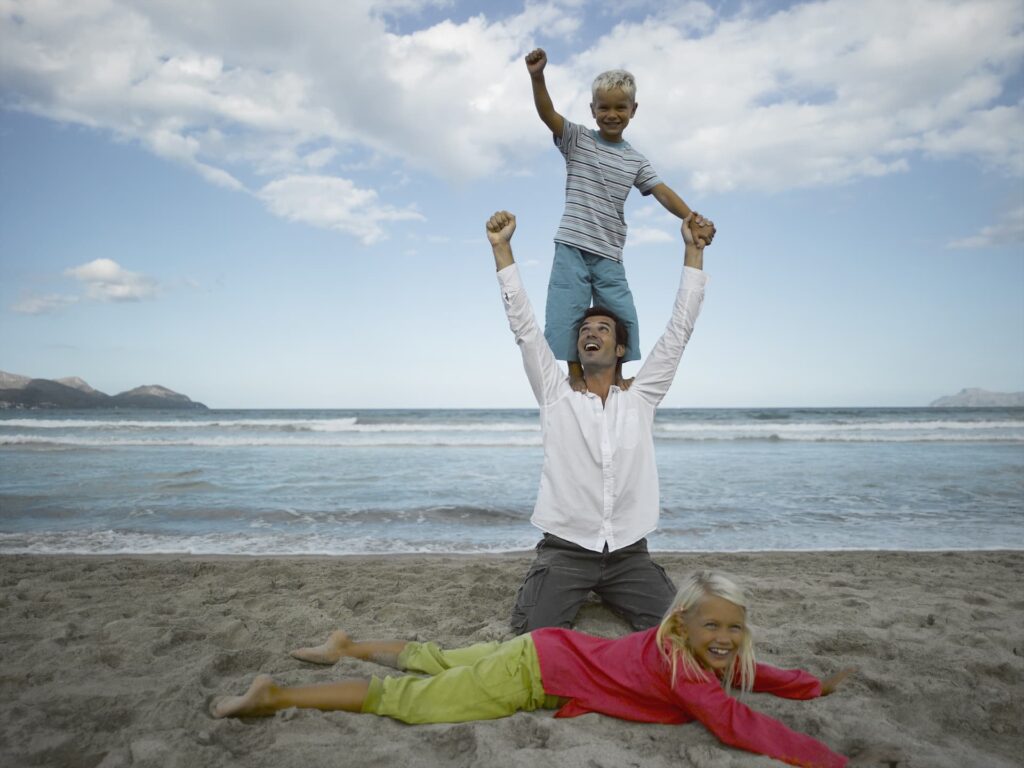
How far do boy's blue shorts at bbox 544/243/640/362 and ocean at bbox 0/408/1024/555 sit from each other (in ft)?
11.2

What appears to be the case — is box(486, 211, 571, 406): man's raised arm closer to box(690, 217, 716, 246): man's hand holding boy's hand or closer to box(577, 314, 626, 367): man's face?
box(577, 314, 626, 367): man's face

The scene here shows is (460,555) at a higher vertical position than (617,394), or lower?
lower

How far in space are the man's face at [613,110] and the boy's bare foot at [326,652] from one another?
10.9 ft

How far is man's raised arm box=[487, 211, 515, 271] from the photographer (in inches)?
133

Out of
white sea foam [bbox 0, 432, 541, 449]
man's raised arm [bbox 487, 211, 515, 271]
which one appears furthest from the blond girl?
white sea foam [bbox 0, 432, 541, 449]

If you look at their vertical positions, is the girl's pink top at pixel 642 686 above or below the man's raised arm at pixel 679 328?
below

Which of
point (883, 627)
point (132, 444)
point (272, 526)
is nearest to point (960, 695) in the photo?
point (883, 627)

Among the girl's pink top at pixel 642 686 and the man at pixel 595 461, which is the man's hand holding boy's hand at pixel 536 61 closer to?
the man at pixel 595 461

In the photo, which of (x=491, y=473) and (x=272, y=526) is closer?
(x=272, y=526)

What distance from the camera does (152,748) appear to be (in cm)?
226

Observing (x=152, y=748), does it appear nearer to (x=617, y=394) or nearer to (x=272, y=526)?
(x=617, y=394)

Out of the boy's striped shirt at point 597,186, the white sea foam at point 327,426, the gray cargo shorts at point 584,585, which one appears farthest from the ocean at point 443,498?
the white sea foam at point 327,426

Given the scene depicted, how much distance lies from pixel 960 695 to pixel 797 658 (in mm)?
726

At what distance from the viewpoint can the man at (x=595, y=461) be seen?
3.43 m
